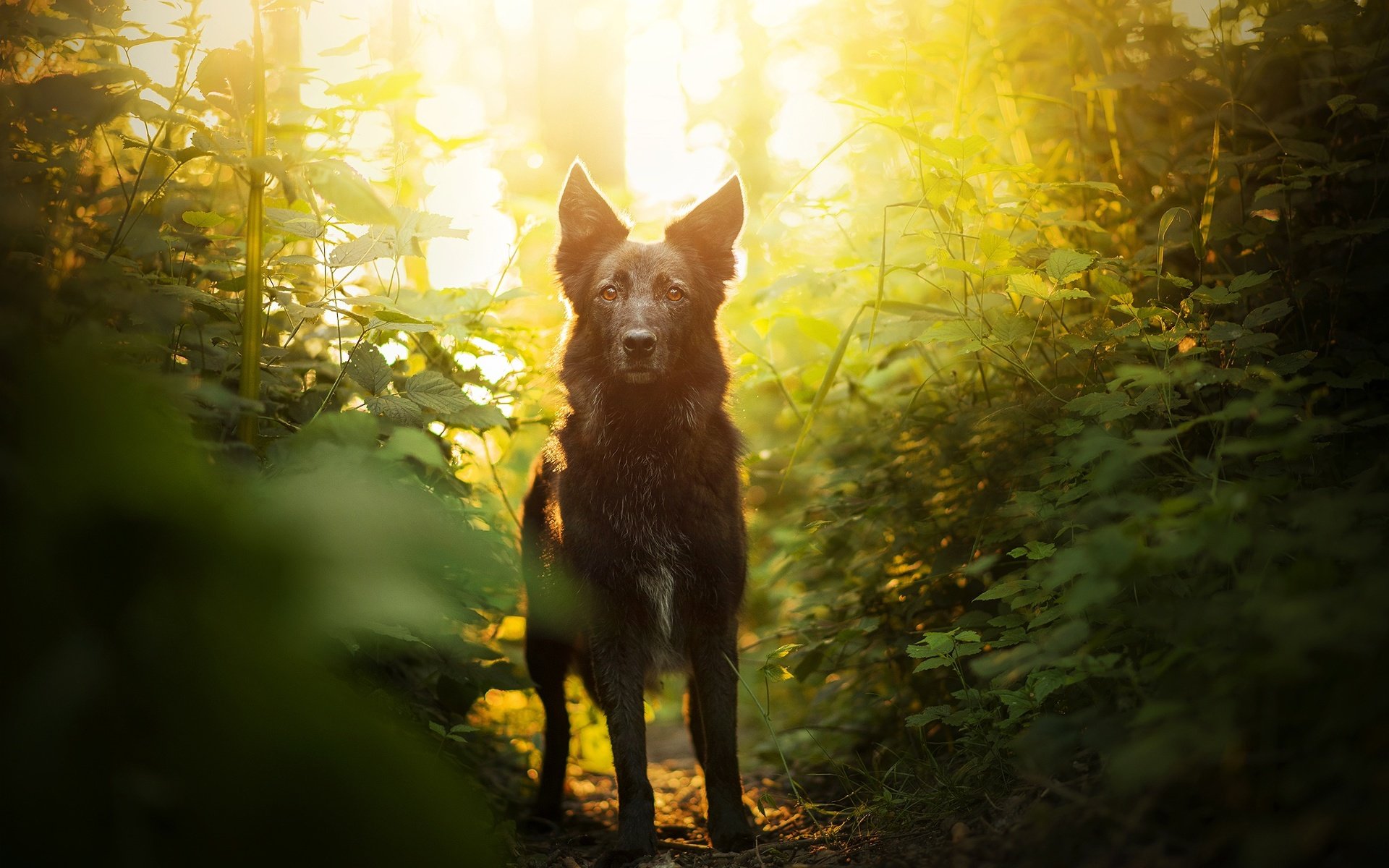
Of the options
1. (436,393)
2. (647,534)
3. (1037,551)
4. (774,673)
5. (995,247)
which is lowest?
(774,673)

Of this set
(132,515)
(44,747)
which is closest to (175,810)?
(44,747)

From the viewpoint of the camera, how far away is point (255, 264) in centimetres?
245

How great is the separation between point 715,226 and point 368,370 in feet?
6.41

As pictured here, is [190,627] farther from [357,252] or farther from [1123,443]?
[357,252]

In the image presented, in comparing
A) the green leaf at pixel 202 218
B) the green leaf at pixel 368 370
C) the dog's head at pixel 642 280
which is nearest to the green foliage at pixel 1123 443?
the dog's head at pixel 642 280

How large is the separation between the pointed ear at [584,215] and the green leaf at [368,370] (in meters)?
1.43

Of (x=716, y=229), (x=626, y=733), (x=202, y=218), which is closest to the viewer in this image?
(x=202, y=218)

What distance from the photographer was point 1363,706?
4.12ft

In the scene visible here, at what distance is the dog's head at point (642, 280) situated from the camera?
3553 mm

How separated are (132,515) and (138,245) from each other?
1937 millimetres

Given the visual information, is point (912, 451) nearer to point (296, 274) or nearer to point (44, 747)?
point (296, 274)

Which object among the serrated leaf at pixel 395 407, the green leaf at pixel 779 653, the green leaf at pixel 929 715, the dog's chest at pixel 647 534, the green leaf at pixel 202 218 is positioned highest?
the green leaf at pixel 202 218

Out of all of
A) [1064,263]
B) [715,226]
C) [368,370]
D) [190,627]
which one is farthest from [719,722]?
[190,627]

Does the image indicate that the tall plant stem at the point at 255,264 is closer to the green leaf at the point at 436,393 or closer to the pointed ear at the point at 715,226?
the green leaf at the point at 436,393
